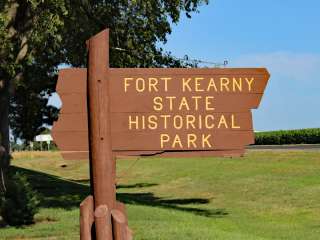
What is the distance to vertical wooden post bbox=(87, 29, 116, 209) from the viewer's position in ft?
18.1

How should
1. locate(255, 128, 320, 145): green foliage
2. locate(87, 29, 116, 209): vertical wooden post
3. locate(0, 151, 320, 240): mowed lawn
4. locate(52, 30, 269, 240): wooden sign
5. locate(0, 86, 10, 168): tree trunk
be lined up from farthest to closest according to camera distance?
1. locate(255, 128, 320, 145): green foliage
2. locate(0, 86, 10, 168): tree trunk
3. locate(0, 151, 320, 240): mowed lawn
4. locate(52, 30, 269, 240): wooden sign
5. locate(87, 29, 116, 209): vertical wooden post

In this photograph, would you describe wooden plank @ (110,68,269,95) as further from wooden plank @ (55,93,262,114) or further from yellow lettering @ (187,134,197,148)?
yellow lettering @ (187,134,197,148)

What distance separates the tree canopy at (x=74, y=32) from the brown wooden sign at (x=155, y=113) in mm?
8390

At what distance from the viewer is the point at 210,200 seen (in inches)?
903

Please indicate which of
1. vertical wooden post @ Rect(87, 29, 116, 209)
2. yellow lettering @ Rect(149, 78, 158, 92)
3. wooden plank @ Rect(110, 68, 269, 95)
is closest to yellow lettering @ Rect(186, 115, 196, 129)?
wooden plank @ Rect(110, 68, 269, 95)

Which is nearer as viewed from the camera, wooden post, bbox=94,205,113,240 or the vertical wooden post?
wooden post, bbox=94,205,113,240

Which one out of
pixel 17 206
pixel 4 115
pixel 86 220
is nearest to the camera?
pixel 86 220

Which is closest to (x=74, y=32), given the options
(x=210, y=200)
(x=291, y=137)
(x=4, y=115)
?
(x=4, y=115)

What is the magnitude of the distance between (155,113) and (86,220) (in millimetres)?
1123

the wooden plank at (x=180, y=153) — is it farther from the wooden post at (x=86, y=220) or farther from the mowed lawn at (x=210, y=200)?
the mowed lawn at (x=210, y=200)

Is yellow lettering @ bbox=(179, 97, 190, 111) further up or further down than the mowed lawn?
further up

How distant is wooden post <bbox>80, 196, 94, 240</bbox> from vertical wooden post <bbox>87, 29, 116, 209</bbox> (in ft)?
0.23

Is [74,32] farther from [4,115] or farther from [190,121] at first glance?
[190,121]

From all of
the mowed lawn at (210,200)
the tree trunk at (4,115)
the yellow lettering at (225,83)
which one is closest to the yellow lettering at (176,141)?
the yellow lettering at (225,83)
